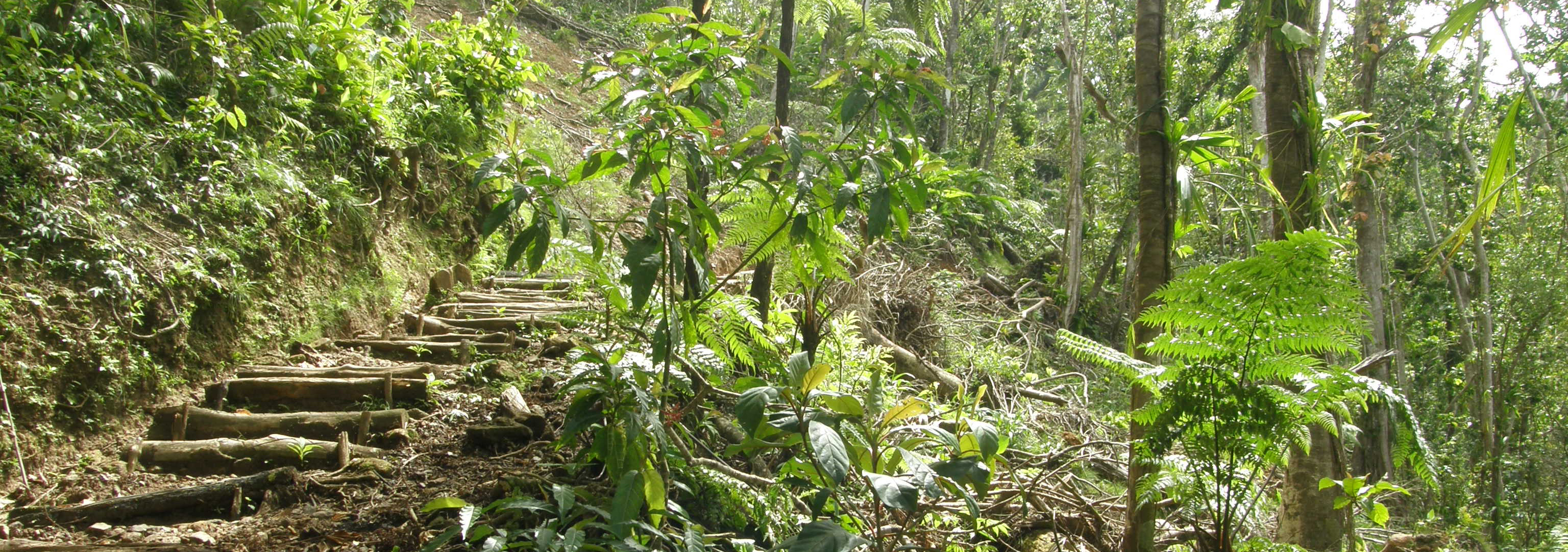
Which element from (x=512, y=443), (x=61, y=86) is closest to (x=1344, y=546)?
(x=512, y=443)

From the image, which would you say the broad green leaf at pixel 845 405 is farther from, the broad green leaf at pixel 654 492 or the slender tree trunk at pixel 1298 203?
the slender tree trunk at pixel 1298 203

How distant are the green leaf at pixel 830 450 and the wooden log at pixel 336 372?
317 cm

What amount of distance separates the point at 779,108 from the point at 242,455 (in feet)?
9.39

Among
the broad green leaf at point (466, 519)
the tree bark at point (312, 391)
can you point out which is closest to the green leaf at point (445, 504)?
the broad green leaf at point (466, 519)

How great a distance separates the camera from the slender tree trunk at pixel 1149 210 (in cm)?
264

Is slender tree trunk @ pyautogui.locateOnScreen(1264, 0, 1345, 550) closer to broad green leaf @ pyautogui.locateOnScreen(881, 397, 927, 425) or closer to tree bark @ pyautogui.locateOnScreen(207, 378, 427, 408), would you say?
broad green leaf @ pyautogui.locateOnScreen(881, 397, 927, 425)

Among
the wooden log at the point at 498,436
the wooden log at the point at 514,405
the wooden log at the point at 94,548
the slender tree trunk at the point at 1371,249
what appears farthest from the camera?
the slender tree trunk at the point at 1371,249

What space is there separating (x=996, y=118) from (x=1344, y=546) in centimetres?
1259

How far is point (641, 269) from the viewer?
2.17 meters

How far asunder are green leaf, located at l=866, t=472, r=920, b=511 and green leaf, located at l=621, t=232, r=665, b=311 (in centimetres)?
80

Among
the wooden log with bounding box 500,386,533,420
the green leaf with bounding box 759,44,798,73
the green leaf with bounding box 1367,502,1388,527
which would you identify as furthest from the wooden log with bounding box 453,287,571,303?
the green leaf with bounding box 1367,502,1388,527

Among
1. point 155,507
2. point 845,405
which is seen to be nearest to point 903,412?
point 845,405

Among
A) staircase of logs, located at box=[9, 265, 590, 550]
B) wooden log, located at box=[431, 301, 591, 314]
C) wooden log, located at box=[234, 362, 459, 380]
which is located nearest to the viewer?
staircase of logs, located at box=[9, 265, 590, 550]

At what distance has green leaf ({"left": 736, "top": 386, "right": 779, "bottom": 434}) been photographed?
1796 millimetres
